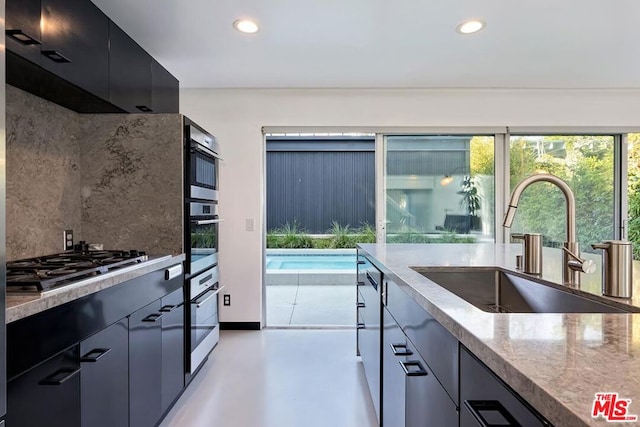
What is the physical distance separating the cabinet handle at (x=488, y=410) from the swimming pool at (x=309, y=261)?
256 inches

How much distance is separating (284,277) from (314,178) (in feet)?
11.7

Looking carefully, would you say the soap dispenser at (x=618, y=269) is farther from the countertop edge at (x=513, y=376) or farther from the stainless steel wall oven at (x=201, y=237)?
the stainless steel wall oven at (x=201, y=237)

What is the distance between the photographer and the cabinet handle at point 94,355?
1.32 meters

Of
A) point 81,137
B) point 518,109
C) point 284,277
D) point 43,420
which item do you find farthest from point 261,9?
point 284,277

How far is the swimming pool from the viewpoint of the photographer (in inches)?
291

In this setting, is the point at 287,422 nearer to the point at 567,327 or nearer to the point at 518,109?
the point at 567,327

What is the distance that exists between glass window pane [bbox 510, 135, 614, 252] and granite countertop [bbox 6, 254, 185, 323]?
3.67 m

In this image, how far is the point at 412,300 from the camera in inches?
48.5

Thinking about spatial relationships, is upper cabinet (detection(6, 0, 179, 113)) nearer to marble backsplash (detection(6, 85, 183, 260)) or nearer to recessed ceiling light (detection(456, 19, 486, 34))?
marble backsplash (detection(6, 85, 183, 260))

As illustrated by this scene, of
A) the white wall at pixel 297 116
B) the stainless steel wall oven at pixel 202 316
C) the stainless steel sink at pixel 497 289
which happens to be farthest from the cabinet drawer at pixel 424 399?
the white wall at pixel 297 116

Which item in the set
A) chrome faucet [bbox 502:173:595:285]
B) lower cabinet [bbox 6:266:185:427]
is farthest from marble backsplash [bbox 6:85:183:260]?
chrome faucet [bbox 502:173:595:285]

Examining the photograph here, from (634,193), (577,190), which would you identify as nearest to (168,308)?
(577,190)

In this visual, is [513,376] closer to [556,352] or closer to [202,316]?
[556,352]

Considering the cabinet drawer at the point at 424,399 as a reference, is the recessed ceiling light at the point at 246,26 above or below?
above
